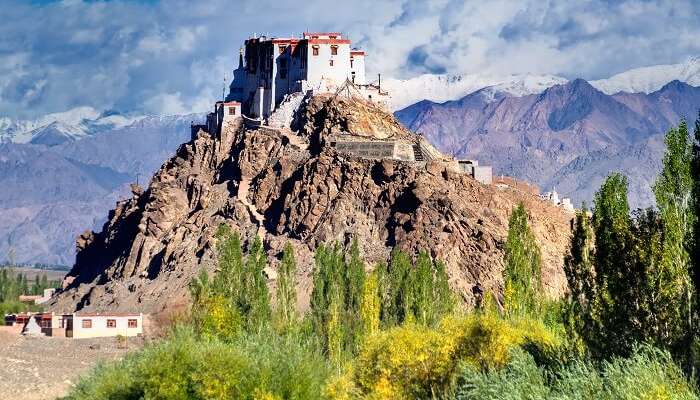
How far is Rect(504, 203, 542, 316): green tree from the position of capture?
78750 mm

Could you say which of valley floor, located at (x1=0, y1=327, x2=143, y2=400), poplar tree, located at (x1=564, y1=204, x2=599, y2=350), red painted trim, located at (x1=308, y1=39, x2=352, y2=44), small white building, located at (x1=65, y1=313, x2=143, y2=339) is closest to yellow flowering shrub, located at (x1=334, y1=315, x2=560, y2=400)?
poplar tree, located at (x1=564, y1=204, x2=599, y2=350)

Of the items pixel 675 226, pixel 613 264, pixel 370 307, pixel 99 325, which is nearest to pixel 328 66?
pixel 99 325

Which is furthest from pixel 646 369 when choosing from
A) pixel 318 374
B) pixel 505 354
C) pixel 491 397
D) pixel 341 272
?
pixel 341 272

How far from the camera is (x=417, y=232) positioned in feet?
377

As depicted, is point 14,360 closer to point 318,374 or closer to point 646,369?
point 318,374

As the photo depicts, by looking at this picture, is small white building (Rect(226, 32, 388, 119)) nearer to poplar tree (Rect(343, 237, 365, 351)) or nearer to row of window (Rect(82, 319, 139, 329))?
row of window (Rect(82, 319, 139, 329))

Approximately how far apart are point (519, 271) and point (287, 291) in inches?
833

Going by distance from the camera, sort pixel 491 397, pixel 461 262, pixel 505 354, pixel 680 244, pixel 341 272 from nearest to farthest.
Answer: pixel 491 397 < pixel 680 244 < pixel 505 354 < pixel 341 272 < pixel 461 262

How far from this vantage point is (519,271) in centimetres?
7969

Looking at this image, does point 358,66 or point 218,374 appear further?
point 358,66

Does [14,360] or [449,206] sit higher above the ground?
[449,206]

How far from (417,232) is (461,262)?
14.7 ft

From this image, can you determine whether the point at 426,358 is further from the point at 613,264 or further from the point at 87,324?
the point at 87,324

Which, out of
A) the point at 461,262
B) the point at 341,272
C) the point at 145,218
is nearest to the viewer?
the point at 341,272
